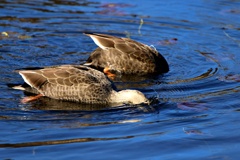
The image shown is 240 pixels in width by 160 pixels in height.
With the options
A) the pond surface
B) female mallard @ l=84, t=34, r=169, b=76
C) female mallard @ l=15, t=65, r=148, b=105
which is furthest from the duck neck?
female mallard @ l=84, t=34, r=169, b=76

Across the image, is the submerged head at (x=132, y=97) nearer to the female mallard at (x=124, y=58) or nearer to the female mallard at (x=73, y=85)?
the female mallard at (x=73, y=85)

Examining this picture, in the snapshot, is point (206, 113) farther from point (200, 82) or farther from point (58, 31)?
point (58, 31)

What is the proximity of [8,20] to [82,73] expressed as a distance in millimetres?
4210

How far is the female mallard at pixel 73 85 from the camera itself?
30.4ft

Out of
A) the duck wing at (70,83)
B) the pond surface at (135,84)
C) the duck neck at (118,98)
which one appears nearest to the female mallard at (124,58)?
the pond surface at (135,84)

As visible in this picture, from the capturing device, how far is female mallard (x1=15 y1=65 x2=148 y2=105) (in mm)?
9273

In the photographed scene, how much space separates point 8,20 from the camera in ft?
42.9

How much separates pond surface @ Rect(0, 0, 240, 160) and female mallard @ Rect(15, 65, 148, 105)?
20cm

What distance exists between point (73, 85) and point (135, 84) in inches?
55.2

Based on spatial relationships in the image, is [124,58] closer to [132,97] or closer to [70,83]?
[70,83]

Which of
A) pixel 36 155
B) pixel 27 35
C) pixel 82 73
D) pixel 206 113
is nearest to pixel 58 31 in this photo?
pixel 27 35

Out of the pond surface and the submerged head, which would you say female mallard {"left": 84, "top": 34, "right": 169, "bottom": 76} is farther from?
the submerged head

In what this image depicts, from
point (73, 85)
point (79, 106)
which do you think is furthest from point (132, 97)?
point (73, 85)

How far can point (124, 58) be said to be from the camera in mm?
11086
